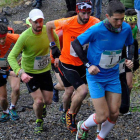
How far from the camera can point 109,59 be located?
14.6 ft

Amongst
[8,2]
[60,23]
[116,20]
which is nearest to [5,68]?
[60,23]

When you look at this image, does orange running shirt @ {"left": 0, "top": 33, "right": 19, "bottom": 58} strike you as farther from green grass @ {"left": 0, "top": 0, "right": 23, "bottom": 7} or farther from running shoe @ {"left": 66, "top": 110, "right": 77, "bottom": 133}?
green grass @ {"left": 0, "top": 0, "right": 23, "bottom": 7}

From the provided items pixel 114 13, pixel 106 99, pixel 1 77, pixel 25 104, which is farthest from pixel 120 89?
pixel 25 104

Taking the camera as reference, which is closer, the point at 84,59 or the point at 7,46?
the point at 84,59

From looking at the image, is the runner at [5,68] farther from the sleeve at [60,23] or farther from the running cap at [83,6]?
the running cap at [83,6]

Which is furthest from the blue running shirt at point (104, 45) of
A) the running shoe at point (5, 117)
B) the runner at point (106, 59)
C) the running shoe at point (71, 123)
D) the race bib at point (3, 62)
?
the running shoe at point (5, 117)

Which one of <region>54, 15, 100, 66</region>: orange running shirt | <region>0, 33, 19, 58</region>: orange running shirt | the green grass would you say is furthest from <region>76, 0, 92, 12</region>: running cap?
the green grass

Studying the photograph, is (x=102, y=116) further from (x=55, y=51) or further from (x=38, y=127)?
(x=55, y=51)

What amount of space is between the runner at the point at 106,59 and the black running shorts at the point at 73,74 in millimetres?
682

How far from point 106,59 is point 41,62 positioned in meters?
1.76

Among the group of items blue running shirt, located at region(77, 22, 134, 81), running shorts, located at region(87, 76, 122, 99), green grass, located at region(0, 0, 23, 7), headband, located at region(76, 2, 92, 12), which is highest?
headband, located at region(76, 2, 92, 12)

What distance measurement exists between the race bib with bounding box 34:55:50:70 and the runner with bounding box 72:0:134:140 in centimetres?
142

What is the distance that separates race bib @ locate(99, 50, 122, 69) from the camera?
4449 mm

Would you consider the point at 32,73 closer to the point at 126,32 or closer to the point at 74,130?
the point at 74,130
